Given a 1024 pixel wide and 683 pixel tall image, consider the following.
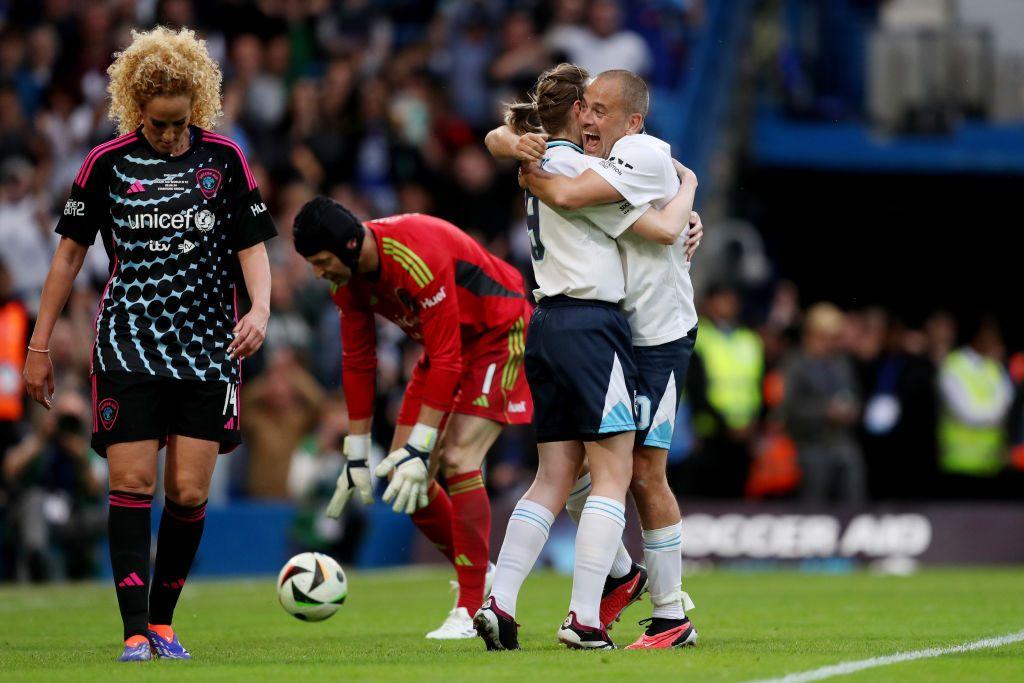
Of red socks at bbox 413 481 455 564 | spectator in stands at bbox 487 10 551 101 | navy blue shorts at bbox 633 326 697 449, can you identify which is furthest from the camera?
spectator in stands at bbox 487 10 551 101

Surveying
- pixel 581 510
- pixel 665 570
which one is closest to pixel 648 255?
pixel 665 570

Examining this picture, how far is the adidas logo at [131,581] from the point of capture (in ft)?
22.8

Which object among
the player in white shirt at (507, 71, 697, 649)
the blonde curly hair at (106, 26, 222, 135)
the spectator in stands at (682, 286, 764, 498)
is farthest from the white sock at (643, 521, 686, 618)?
the spectator in stands at (682, 286, 764, 498)

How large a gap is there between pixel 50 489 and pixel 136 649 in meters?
6.97

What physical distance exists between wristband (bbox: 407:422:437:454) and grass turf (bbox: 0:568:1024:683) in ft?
2.76

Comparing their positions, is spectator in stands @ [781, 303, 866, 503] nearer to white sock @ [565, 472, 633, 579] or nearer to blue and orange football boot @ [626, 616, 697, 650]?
white sock @ [565, 472, 633, 579]

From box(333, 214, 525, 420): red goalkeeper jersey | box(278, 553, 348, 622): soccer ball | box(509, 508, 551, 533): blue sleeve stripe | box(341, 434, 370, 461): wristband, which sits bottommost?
box(278, 553, 348, 622): soccer ball

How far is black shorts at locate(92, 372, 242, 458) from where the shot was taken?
7.03 metres

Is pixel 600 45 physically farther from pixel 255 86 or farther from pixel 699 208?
pixel 255 86

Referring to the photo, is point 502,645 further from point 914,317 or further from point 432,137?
point 914,317

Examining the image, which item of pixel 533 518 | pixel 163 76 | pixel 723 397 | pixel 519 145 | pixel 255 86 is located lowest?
pixel 723 397

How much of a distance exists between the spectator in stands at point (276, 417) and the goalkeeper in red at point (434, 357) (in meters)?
6.73

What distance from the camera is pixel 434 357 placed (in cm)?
745

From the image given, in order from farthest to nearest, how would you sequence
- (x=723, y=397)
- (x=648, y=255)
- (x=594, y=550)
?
(x=723, y=397) → (x=648, y=255) → (x=594, y=550)
